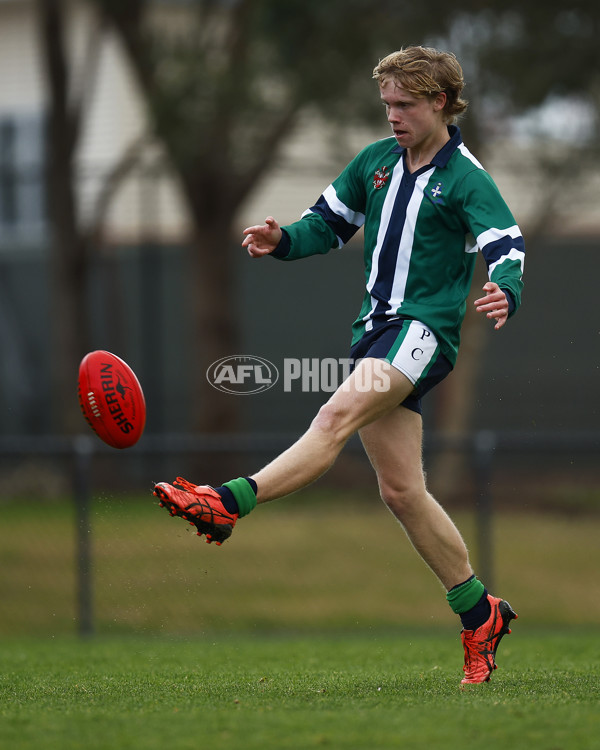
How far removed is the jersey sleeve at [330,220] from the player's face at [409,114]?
0.31m

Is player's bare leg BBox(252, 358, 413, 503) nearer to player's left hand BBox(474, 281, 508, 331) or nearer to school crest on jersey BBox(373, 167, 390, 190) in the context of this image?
player's left hand BBox(474, 281, 508, 331)

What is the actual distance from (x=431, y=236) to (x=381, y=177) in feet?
1.12

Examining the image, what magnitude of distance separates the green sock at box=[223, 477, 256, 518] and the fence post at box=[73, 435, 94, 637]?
463 centimetres

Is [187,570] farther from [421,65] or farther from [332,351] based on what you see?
[332,351]

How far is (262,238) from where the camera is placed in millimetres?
4848

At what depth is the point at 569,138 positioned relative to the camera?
48.5 feet

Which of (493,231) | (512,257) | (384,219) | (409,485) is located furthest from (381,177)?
(409,485)

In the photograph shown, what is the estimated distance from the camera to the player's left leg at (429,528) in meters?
4.76

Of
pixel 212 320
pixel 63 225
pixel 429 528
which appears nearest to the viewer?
pixel 429 528

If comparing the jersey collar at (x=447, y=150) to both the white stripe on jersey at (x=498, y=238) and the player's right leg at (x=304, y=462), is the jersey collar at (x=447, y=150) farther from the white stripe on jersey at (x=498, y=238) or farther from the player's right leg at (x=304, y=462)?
the player's right leg at (x=304, y=462)

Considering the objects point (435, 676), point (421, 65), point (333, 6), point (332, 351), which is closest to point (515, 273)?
point (421, 65)

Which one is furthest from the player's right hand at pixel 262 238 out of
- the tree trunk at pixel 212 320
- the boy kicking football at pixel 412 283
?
the tree trunk at pixel 212 320

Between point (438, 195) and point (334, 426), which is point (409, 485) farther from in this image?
point (438, 195)

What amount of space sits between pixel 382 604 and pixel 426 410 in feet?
20.8
